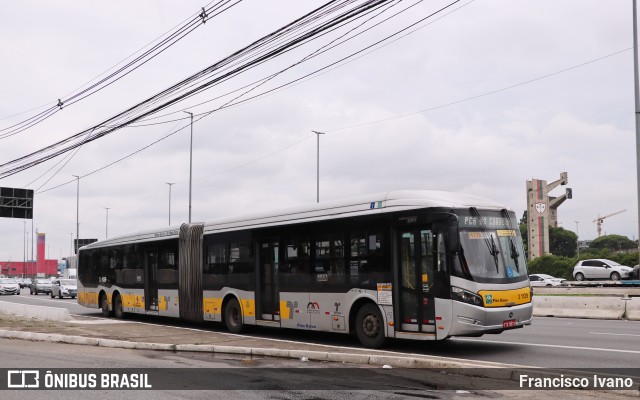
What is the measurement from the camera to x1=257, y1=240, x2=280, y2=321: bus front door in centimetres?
1666

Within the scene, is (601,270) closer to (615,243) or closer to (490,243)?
(490,243)

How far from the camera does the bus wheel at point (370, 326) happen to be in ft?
44.4

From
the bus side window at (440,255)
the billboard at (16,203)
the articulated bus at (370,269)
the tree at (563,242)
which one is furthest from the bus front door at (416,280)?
the tree at (563,242)

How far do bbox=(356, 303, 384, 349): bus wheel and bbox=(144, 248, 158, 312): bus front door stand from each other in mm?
10294

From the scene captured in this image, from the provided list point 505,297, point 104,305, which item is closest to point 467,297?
point 505,297

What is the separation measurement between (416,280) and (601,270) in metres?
39.5

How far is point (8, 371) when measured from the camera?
10836 mm

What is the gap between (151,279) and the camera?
74.4 feet

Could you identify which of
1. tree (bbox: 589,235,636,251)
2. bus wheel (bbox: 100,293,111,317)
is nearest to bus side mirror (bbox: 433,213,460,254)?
bus wheel (bbox: 100,293,111,317)

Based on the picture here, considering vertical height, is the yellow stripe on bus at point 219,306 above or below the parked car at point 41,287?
above

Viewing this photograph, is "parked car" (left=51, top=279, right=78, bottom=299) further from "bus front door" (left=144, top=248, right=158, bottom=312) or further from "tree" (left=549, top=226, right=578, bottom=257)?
"tree" (left=549, top=226, right=578, bottom=257)

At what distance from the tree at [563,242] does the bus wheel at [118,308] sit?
111 m

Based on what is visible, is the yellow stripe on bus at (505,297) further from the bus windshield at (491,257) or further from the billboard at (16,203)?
the billboard at (16,203)

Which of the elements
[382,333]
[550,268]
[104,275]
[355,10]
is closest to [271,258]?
[382,333]
